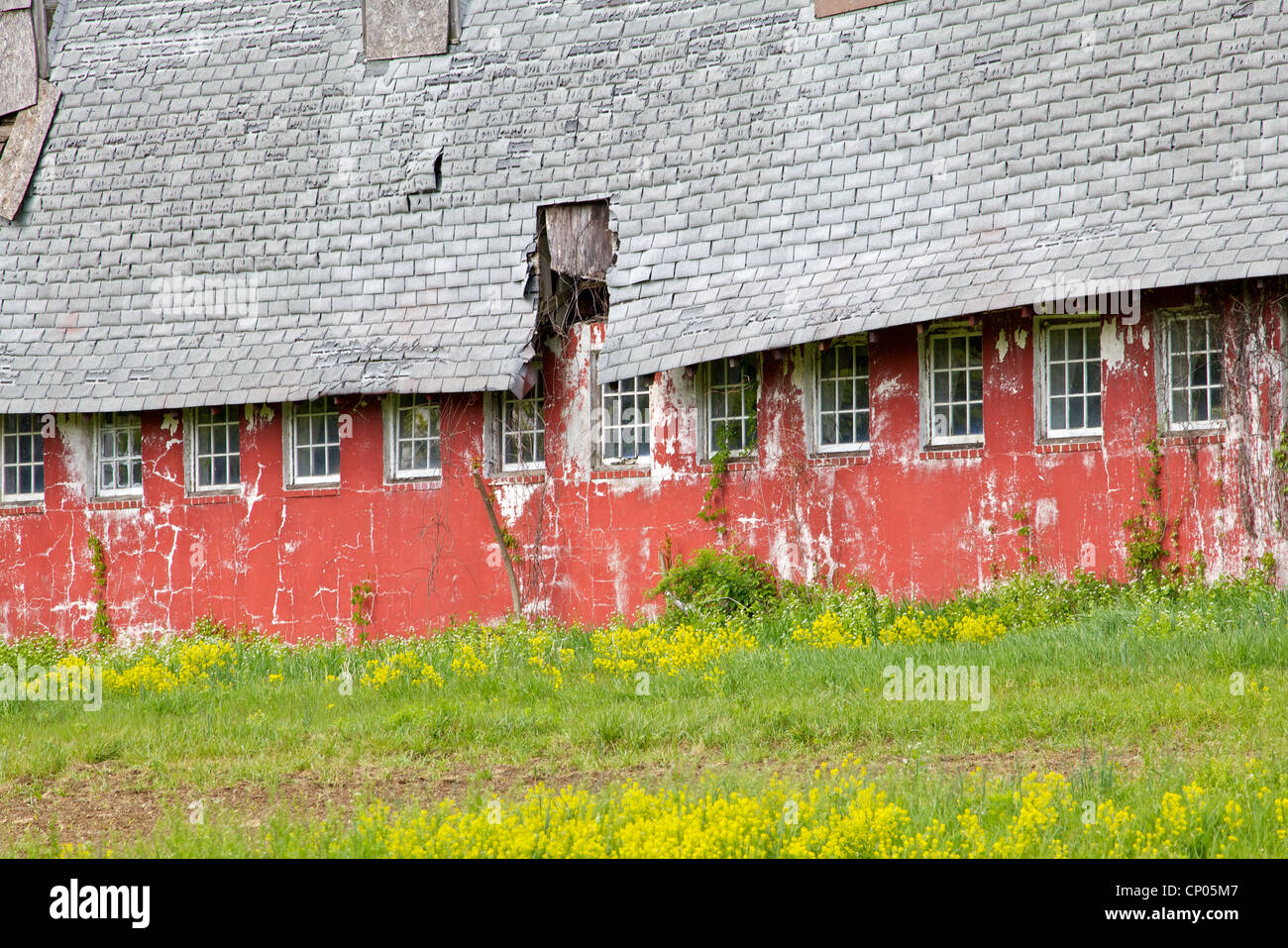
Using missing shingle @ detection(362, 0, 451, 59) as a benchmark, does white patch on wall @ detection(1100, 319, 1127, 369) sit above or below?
below

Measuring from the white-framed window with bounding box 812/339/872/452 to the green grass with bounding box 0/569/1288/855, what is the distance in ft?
11.2

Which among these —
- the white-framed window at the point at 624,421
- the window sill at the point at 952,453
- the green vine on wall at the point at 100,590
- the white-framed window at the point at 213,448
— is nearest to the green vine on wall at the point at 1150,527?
the window sill at the point at 952,453

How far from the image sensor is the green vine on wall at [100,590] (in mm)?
18641

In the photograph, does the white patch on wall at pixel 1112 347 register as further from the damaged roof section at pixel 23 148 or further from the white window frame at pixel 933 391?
the damaged roof section at pixel 23 148

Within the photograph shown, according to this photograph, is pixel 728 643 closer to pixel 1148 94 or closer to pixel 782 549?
pixel 782 549

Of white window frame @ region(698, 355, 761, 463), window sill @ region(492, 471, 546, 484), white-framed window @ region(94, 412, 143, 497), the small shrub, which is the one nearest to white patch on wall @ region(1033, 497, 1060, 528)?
the small shrub

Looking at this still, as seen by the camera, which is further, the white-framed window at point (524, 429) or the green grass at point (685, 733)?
the white-framed window at point (524, 429)

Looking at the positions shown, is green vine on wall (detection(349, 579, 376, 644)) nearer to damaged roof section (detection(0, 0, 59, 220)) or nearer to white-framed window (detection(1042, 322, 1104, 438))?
damaged roof section (detection(0, 0, 59, 220))

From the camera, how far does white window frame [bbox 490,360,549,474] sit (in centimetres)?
1739

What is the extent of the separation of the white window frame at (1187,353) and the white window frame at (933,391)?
183 cm

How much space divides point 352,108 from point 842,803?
13.9 meters

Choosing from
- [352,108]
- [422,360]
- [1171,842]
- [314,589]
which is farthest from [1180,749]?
[352,108]

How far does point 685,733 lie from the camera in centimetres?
989

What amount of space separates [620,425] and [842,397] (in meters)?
2.65
